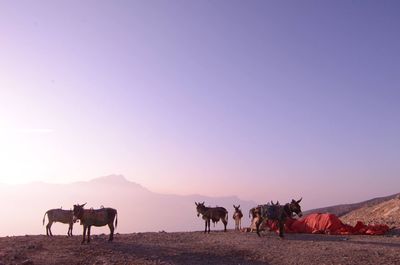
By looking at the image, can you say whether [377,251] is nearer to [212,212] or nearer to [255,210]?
[255,210]

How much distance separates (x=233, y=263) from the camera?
703 inches

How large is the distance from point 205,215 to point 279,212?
6009 mm

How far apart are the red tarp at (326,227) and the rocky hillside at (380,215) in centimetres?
397

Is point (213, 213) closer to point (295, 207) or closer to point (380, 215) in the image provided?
point (295, 207)

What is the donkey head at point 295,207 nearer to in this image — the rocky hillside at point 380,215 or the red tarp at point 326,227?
the red tarp at point 326,227

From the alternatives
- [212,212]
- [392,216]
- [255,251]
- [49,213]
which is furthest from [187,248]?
[392,216]

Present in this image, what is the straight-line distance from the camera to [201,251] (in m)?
20.0

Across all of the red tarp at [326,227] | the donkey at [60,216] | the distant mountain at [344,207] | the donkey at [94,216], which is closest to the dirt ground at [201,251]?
the donkey at [94,216]

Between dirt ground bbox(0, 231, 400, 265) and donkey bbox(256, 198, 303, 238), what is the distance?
1803 millimetres

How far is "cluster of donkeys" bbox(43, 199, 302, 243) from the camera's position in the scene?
920 inches

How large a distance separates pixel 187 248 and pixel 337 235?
32.6 ft

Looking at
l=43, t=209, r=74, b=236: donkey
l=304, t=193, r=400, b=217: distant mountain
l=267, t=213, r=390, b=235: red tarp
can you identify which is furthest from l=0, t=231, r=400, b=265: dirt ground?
l=304, t=193, r=400, b=217: distant mountain

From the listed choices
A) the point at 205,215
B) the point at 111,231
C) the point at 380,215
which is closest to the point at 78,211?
the point at 111,231

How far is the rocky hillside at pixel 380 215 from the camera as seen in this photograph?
32.1 metres
